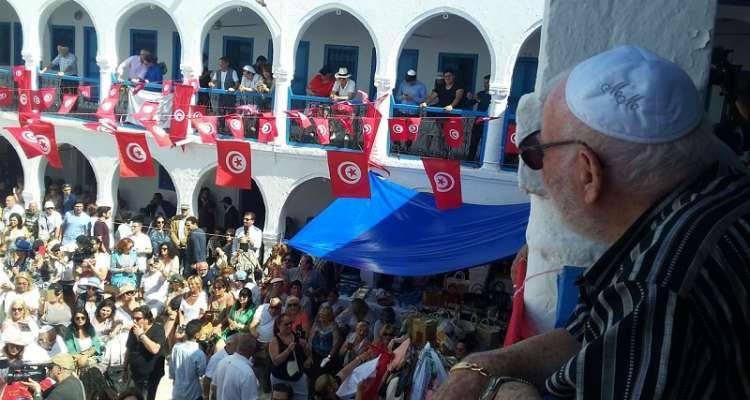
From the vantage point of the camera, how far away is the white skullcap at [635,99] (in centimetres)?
119

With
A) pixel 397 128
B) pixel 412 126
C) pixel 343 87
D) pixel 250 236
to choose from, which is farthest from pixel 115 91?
pixel 412 126

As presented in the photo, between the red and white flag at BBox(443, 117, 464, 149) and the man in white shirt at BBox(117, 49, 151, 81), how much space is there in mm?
6399

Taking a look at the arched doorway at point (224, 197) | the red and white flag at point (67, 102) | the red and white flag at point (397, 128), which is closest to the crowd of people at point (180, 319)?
the red and white flag at point (397, 128)

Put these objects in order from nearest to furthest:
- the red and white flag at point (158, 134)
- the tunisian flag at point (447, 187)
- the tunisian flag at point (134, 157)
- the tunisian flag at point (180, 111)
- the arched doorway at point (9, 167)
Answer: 1. the tunisian flag at point (447, 187)
2. the tunisian flag at point (134, 157)
3. the red and white flag at point (158, 134)
4. the tunisian flag at point (180, 111)
5. the arched doorway at point (9, 167)

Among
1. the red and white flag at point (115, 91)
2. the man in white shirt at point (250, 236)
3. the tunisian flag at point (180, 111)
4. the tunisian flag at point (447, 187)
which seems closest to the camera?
the tunisian flag at point (447, 187)

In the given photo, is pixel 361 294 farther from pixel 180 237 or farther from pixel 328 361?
pixel 180 237

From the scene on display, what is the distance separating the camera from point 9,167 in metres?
18.8

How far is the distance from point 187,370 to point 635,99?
685cm

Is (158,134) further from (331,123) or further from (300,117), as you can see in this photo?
(331,123)

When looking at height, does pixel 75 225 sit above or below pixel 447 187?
below

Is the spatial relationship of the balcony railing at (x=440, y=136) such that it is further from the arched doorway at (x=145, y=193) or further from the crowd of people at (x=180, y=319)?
the arched doorway at (x=145, y=193)

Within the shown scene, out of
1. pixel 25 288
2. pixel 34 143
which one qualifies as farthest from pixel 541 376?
pixel 34 143

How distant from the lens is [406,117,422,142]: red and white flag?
12.3 m

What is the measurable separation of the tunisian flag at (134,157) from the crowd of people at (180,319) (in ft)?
3.13
